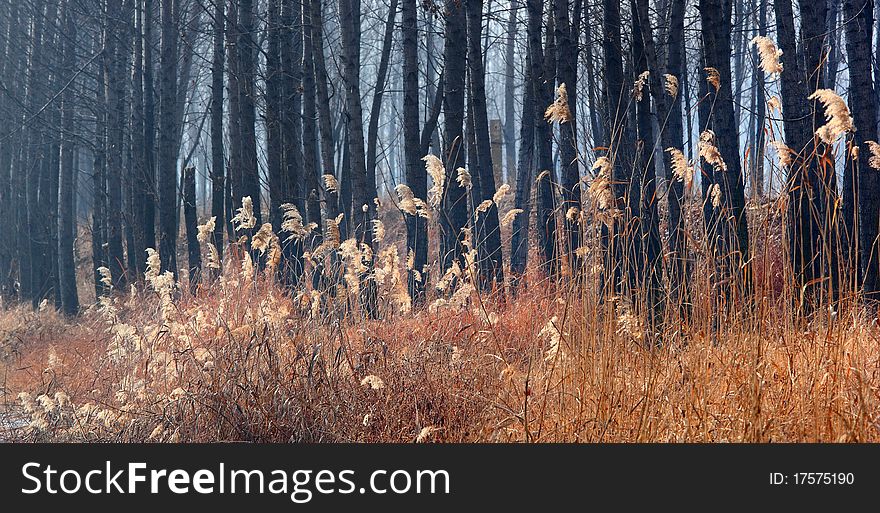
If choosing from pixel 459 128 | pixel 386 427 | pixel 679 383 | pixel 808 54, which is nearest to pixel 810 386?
pixel 679 383

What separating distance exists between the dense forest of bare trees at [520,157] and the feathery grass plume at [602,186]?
0.5 inches

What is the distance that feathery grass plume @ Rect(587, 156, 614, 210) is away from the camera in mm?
3990

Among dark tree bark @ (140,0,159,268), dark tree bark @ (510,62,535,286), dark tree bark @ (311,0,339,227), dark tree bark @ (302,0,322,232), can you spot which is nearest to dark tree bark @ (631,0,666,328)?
dark tree bark @ (510,62,535,286)

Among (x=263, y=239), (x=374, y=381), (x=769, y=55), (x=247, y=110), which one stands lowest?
(x=374, y=381)

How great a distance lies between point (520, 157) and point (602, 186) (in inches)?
346

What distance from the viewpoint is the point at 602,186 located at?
13.1 feet

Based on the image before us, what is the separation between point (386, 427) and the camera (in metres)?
4.17

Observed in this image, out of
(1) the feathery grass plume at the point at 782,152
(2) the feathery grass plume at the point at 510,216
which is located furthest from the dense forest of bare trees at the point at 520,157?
(2) the feathery grass plume at the point at 510,216

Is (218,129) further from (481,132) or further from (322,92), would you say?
(481,132)

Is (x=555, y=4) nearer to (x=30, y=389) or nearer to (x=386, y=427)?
(x=386, y=427)

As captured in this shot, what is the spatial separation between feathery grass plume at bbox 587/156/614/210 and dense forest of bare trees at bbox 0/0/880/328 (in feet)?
0.04

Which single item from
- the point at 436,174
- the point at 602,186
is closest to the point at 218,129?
the point at 436,174

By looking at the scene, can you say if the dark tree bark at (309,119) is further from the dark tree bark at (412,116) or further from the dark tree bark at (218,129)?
the dark tree bark at (218,129)

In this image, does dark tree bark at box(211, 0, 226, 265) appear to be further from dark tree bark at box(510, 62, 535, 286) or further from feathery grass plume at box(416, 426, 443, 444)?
feathery grass plume at box(416, 426, 443, 444)
